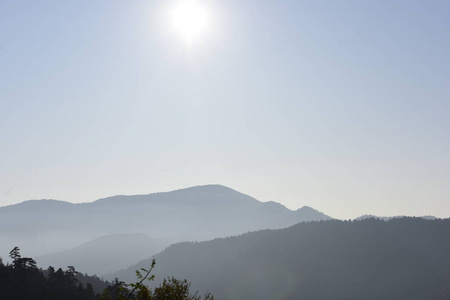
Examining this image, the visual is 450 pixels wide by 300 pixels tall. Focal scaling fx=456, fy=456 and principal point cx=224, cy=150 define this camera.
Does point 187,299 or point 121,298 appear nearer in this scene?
point 121,298

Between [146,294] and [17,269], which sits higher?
[17,269]

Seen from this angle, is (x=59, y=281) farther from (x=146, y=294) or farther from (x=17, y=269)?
(x=146, y=294)

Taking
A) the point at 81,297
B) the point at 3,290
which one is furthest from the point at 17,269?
the point at 81,297

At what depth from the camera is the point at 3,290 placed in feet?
353

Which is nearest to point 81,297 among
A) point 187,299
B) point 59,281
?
point 59,281

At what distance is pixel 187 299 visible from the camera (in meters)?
29.5

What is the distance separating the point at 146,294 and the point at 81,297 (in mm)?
97119

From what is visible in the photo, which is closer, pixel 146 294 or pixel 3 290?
pixel 146 294

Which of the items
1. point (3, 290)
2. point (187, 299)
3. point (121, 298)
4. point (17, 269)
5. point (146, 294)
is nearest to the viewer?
point (121, 298)

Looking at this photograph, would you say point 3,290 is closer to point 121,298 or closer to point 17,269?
point 17,269

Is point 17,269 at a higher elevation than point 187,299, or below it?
higher

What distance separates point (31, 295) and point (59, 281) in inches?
420

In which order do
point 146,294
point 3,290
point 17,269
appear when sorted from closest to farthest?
point 146,294, point 3,290, point 17,269

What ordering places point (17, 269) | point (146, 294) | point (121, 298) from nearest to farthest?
point (121, 298)
point (146, 294)
point (17, 269)
